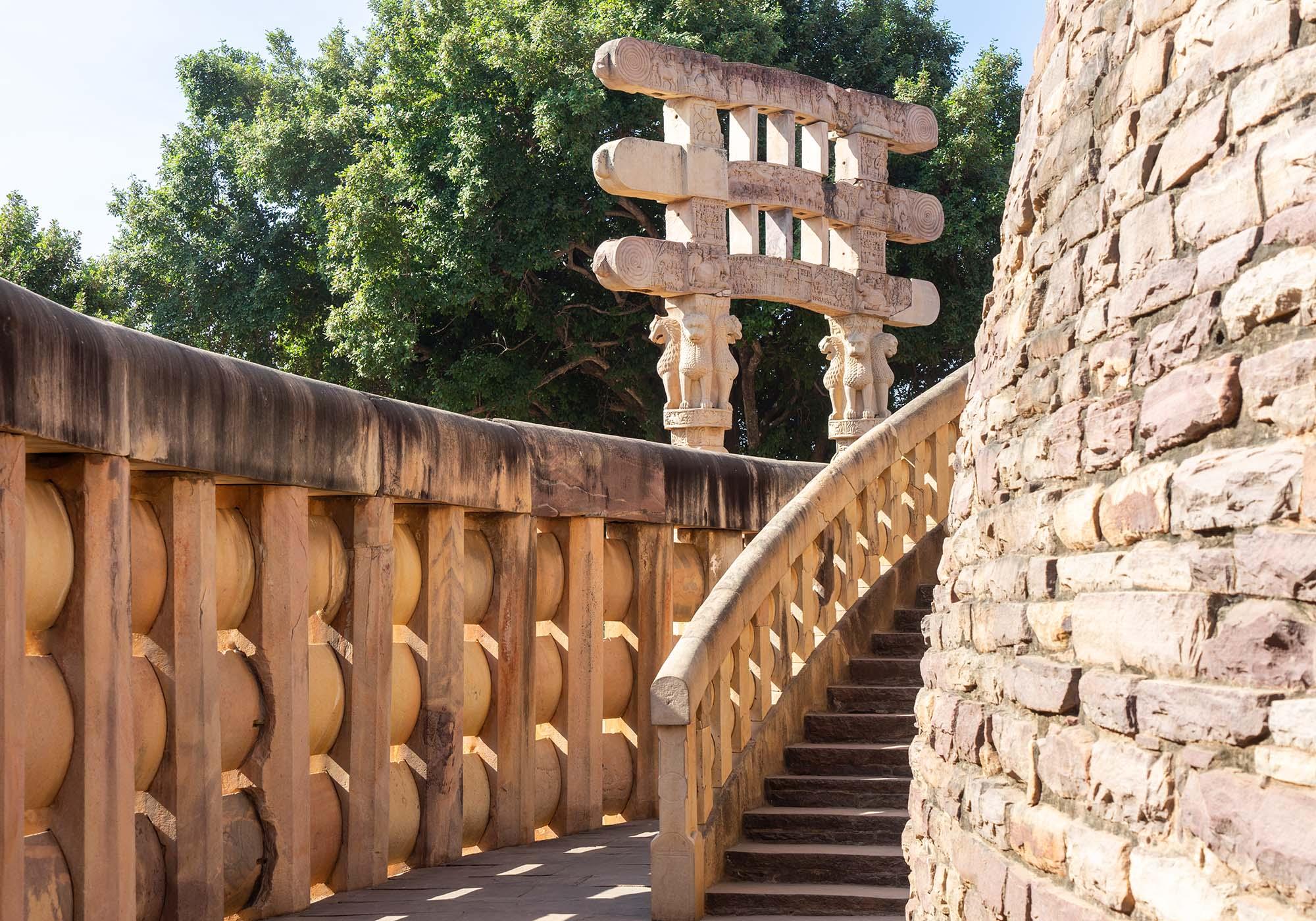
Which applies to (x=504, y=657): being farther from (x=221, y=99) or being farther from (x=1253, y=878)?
(x=221, y=99)

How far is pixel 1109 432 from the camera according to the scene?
3.41m

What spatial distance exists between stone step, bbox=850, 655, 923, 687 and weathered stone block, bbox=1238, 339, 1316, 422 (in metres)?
5.80

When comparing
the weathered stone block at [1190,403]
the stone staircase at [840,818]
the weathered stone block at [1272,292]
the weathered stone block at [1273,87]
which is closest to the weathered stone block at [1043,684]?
the weathered stone block at [1190,403]

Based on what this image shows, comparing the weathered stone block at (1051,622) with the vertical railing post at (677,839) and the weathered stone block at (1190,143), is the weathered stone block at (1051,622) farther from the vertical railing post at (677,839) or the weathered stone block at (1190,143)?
the vertical railing post at (677,839)

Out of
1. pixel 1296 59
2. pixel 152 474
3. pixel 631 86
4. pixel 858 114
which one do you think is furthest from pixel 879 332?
pixel 1296 59

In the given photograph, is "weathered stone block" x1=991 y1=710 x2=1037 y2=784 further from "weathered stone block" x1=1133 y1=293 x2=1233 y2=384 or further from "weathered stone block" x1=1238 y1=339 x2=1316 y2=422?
"weathered stone block" x1=1238 y1=339 x2=1316 y2=422

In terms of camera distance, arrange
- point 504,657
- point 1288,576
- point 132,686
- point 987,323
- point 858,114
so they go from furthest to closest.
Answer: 1. point 858,114
2. point 504,657
3. point 132,686
4. point 987,323
5. point 1288,576

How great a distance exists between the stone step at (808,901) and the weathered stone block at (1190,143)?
396 cm

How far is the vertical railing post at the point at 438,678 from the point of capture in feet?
24.2

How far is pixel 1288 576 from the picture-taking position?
8.39ft

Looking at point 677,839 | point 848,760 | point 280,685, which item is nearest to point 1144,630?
point 677,839

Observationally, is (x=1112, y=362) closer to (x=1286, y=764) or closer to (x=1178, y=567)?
(x=1178, y=567)

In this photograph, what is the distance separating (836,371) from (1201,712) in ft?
43.4

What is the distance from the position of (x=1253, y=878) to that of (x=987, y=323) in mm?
2590
